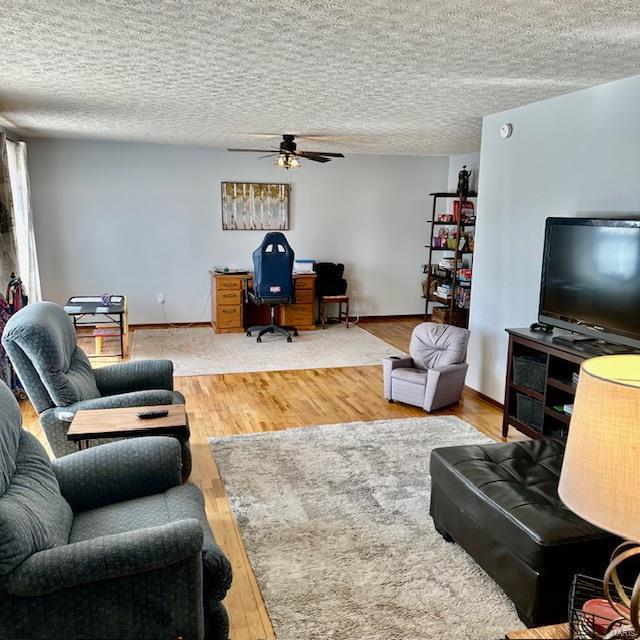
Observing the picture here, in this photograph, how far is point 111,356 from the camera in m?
5.96


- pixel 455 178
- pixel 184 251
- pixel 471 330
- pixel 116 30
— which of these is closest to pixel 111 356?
pixel 184 251

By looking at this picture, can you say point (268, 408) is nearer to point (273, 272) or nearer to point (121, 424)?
point (121, 424)

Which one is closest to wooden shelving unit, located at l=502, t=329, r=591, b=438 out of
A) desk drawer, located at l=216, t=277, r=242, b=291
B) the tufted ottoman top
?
the tufted ottoman top

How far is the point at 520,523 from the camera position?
2.10m

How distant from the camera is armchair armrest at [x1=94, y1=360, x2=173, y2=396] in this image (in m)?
3.46

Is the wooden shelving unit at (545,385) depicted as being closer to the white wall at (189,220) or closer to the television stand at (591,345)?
the television stand at (591,345)

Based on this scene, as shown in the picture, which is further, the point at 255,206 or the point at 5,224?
the point at 255,206

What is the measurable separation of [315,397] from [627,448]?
378 centimetres

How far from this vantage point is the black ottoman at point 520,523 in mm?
2025

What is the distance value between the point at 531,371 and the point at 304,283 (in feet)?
13.4

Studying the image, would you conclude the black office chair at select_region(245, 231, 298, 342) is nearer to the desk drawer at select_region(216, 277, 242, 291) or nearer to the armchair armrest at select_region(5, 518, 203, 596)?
the desk drawer at select_region(216, 277, 242, 291)

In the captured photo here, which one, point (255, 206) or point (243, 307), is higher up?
point (255, 206)

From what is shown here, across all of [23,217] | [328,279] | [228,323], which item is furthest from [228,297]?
[23,217]

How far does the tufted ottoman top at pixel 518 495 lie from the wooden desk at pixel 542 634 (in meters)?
0.60
